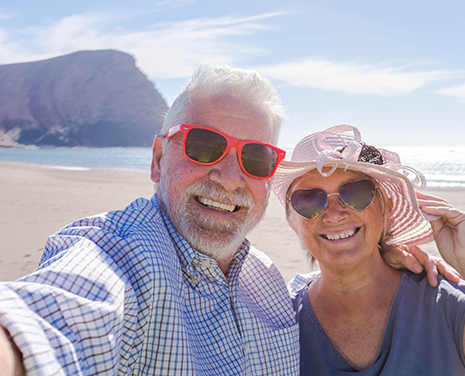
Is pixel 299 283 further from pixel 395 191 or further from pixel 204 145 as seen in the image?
pixel 204 145

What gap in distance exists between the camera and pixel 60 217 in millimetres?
8984

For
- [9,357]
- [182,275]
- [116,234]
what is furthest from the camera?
[182,275]

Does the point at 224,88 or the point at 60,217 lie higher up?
the point at 224,88

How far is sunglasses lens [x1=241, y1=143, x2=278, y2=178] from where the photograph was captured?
2117 mm

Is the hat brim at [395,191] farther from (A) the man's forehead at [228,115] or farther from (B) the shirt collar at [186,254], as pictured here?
(B) the shirt collar at [186,254]

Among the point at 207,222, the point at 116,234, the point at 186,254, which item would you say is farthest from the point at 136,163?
the point at 116,234

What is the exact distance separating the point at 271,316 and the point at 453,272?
49.3 inches

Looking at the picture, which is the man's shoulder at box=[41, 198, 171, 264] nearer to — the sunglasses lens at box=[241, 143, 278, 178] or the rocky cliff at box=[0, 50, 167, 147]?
the sunglasses lens at box=[241, 143, 278, 178]

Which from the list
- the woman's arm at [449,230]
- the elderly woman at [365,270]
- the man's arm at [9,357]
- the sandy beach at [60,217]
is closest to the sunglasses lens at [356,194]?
the elderly woman at [365,270]

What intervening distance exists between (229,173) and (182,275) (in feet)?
2.09

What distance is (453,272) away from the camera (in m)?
2.39

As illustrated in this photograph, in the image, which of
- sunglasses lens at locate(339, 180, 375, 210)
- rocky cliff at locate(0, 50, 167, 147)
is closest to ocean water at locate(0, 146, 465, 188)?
sunglasses lens at locate(339, 180, 375, 210)

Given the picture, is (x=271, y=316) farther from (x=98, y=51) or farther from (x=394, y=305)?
(x=98, y=51)

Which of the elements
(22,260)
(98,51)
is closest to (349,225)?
(22,260)
